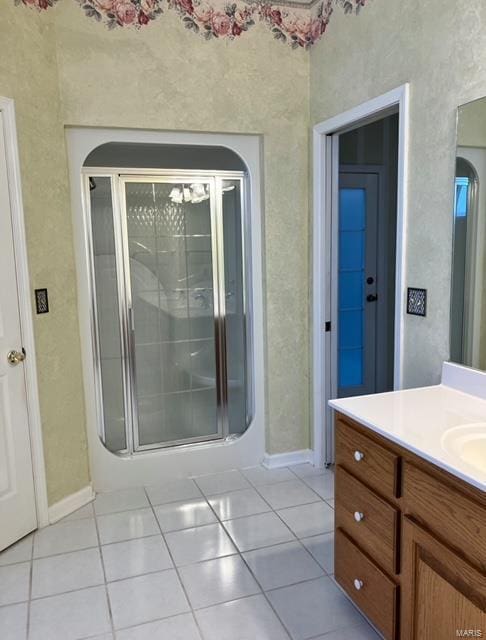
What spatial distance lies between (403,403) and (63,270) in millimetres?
1824

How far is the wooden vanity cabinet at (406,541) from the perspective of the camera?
1282 millimetres

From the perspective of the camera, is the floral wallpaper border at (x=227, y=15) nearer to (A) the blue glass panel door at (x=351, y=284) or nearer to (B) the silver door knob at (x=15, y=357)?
(A) the blue glass panel door at (x=351, y=284)

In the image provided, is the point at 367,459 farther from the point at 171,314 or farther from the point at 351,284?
the point at 351,284

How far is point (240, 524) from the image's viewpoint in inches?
102

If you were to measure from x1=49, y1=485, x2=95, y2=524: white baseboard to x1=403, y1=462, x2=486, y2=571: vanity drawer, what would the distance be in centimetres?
192

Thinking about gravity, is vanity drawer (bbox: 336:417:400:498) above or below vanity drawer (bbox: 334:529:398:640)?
above

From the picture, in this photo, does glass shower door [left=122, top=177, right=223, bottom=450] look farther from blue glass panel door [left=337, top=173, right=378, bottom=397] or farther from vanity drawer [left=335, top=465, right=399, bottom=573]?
vanity drawer [left=335, top=465, right=399, bottom=573]

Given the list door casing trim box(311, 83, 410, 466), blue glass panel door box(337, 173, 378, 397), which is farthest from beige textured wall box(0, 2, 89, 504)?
blue glass panel door box(337, 173, 378, 397)

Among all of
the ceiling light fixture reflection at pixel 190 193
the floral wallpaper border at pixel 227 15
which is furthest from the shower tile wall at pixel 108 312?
the floral wallpaper border at pixel 227 15

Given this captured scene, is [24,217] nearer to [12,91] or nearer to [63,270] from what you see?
[63,270]

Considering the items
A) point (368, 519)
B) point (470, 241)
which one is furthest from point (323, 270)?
point (368, 519)

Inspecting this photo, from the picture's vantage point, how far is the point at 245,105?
291cm

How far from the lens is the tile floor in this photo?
74.5 inches

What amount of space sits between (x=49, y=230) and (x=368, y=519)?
1.99 meters
